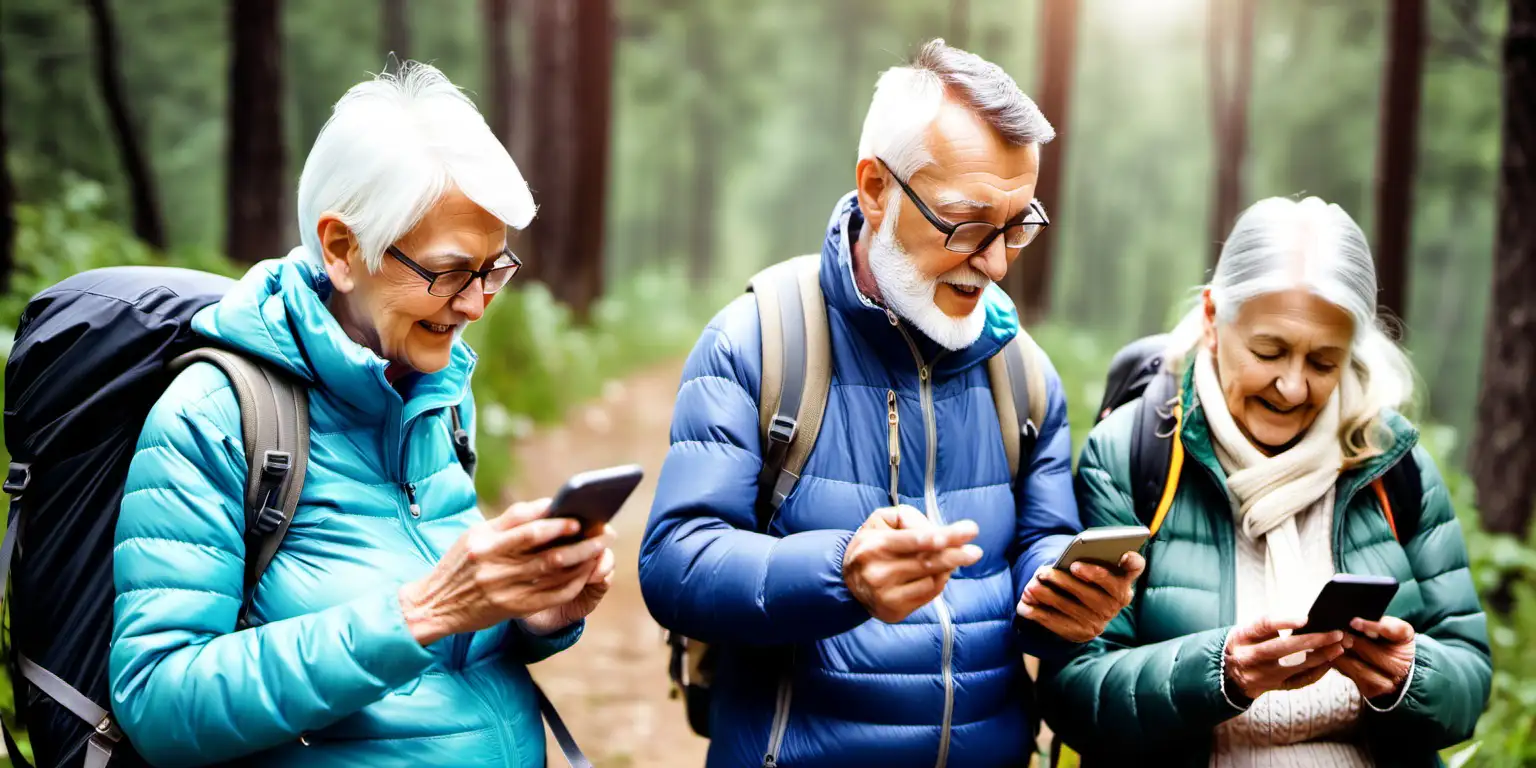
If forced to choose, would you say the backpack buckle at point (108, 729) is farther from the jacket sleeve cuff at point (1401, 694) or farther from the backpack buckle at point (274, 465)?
the jacket sleeve cuff at point (1401, 694)

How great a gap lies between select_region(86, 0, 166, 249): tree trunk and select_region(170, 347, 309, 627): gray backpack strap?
12.7 m

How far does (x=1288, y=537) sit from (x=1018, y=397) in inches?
28.6

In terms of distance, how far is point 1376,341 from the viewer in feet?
9.98

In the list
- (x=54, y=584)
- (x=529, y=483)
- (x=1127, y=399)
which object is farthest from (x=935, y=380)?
(x=529, y=483)

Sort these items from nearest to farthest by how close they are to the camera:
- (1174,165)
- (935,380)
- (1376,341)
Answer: (935,380) < (1376,341) < (1174,165)

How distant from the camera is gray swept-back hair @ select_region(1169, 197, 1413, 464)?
289 centimetres

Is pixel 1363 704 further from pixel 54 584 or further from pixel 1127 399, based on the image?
pixel 54 584

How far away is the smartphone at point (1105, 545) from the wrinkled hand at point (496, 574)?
938mm

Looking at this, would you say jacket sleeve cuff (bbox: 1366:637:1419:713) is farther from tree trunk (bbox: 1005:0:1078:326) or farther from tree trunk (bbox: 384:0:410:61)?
tree trunk (bbox: 384:0:410:61)

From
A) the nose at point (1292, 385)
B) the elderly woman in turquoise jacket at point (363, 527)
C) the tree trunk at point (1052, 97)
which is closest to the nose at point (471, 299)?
the elderly woman in turquoise jacket at point (363, 527)

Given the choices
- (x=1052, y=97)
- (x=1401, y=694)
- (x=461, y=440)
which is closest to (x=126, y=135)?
(x=1052, y=97)

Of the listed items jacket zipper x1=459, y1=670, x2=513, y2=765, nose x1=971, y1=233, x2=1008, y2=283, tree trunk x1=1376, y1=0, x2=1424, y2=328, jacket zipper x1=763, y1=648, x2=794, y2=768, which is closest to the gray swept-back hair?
nose x1=971, y1=233, x2=1008, y2=283

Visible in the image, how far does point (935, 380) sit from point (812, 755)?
88 cm

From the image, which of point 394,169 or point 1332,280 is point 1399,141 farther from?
point 394,169
